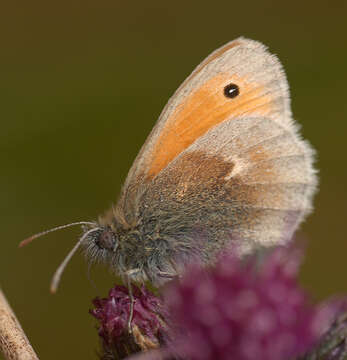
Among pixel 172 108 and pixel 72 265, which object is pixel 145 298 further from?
pixel 72 265

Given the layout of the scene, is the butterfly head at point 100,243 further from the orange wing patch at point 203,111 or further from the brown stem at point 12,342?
the brown stem at point 12,342

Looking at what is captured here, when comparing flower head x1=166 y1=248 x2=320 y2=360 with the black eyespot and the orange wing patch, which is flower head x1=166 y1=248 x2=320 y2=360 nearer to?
the orange wing patch

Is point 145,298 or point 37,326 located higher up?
point 145,298

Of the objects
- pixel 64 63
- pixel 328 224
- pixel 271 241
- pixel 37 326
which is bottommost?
pixel 328 224

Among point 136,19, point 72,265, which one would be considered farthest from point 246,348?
point 136,19

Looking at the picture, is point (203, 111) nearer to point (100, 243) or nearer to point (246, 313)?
point (100, 243)

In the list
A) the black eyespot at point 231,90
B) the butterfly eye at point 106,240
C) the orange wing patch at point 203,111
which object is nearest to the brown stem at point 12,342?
the butterfly eye at point 106,240

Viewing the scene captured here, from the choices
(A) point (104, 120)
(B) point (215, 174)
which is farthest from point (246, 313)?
(A) point (104, 120)

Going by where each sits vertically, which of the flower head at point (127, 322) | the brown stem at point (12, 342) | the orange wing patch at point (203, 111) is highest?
the orange wing patch at point (203, 111)
